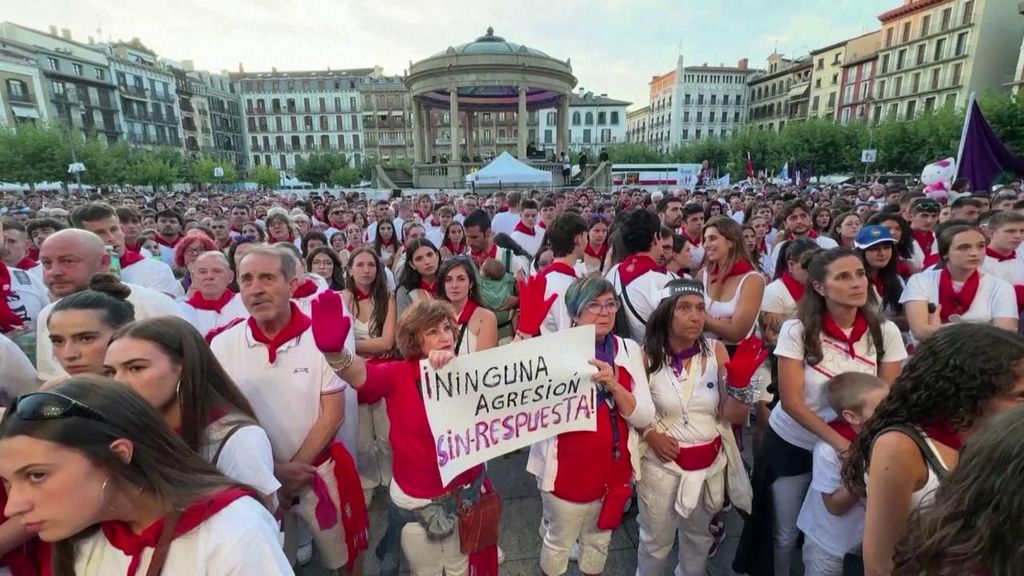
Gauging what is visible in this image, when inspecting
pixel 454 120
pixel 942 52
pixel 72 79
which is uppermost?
pixel 942 52

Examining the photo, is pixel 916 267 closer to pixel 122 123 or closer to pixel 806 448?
pixel 806 448

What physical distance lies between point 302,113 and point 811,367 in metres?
86.2

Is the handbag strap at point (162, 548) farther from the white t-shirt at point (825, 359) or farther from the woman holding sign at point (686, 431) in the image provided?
the white t-shirt at point (825, 359)

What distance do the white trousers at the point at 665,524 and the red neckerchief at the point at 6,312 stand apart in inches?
158

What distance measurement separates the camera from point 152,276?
159 inches

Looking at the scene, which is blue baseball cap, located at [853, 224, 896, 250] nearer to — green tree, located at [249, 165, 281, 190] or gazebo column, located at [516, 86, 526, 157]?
gazebo column, located at [516, 86, 526, 157]

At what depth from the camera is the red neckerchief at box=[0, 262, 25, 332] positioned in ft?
10.1

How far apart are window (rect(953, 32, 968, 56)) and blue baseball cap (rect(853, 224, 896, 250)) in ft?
199

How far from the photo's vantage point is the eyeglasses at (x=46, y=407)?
1115mm

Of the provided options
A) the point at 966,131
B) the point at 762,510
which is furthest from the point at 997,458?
the point at 966,131

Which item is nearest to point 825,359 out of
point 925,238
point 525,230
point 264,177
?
point 925,238

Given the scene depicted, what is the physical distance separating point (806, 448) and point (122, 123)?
72948 mm

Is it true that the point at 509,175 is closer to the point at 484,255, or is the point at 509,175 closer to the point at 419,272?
the point at 484,255

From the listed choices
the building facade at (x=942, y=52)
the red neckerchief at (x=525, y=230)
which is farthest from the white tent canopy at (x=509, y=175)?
the building facade at (x=942, y=52)
